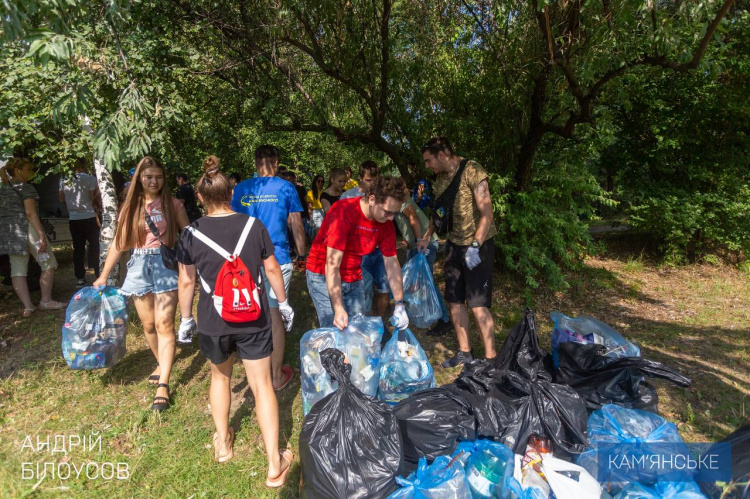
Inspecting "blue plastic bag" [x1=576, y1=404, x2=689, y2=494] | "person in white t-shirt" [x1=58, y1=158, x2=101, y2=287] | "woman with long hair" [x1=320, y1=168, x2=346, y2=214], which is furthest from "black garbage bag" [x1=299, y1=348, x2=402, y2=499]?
"person in white t-shirt" [x1=58, y1=158, x2=101, y2=287]

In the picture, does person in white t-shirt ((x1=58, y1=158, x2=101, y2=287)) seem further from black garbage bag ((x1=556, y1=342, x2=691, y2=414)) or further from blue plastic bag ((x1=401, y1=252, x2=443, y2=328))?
black garbage bag ((x1=556, y1=342, x2=691, y2=414))

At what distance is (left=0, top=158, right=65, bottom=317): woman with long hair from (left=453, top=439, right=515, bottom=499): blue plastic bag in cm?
485

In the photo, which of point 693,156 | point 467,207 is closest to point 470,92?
point 467,207

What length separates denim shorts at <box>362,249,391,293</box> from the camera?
3.64 m

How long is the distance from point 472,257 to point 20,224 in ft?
15.7

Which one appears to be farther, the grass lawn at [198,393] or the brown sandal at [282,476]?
the grass lawn at [198,393]

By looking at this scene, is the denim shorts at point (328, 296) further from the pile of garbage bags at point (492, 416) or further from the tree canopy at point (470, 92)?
the tree canopy at point (470, 92)

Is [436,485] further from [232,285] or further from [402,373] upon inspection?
[232,285]

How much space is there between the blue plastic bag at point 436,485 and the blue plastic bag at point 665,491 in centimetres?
74

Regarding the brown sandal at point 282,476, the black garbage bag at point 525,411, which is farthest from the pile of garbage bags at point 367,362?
the black garbage bag at point 525,411

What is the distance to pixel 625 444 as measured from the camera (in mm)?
2188

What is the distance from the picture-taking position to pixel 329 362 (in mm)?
2312

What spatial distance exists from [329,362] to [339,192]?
122 inches

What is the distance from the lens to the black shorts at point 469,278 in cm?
336
